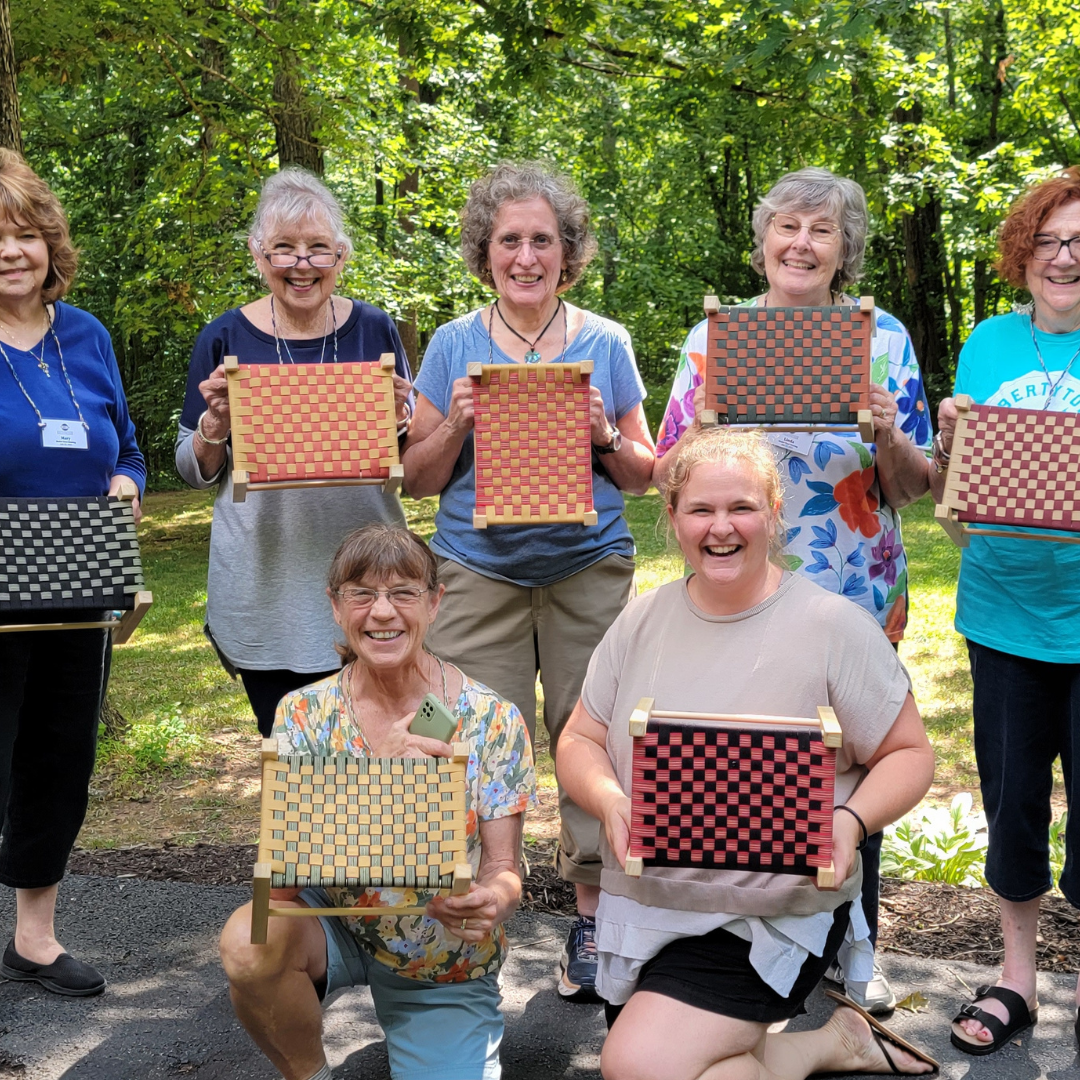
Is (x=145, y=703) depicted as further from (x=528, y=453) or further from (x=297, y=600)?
(x=528, y=453)

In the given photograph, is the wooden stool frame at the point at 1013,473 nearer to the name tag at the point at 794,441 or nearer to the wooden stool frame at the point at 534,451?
the name tag at the point at 794,441

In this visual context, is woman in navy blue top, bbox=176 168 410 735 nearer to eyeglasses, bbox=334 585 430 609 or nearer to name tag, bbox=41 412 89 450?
name tag, bbox=41 412 89 450

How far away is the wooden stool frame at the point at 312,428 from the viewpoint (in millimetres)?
3182

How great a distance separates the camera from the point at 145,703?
7254 millimetres

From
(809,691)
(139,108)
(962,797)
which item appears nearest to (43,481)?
(809,691)

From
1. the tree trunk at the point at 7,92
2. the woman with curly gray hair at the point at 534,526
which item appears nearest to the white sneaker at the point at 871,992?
the woman with curly gray hair at the point at 534,526

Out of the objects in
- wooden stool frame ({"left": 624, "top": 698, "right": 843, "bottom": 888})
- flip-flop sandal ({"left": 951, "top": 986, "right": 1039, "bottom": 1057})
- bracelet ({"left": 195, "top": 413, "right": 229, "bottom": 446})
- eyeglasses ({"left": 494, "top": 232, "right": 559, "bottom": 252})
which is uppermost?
eyeglasses ({"left": 494, "top": 232, "right": 559, "bottom": 252})

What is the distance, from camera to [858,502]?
10.8 feet

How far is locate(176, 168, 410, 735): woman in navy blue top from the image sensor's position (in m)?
3.33

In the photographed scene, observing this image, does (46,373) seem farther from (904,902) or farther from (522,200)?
(904,902)

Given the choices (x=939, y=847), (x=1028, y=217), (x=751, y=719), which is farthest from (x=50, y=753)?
(x=939, y=847)

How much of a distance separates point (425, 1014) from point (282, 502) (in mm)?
1434

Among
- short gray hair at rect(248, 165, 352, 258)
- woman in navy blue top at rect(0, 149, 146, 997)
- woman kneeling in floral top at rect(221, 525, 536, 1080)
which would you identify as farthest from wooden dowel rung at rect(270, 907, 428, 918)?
short gray hair at rect(248, 165, 352, 258)

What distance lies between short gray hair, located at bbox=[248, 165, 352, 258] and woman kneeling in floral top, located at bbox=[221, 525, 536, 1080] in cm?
98
